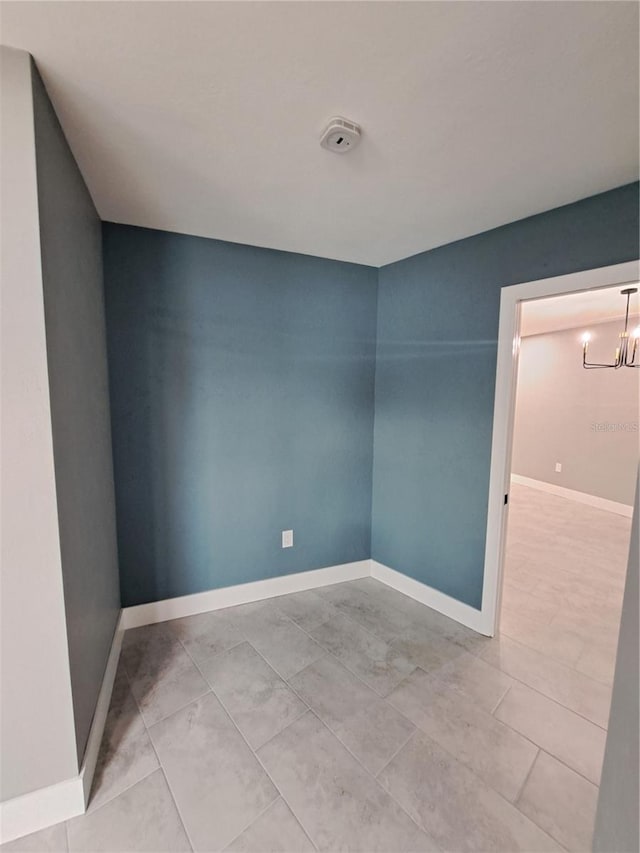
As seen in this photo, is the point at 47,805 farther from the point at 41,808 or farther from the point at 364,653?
the point at 364,653

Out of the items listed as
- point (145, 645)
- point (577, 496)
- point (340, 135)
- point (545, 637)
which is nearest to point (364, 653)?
point (545, 637)

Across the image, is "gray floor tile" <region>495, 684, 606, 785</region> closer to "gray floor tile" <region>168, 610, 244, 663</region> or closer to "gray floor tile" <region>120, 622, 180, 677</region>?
"gray floor tile" <region>168, 610, 244, 663</region>

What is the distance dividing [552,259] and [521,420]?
16.6 feet

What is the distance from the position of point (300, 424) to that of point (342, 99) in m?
1.87

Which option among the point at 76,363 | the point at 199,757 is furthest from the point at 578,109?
the point at 199,757

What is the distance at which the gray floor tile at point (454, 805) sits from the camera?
1.23m

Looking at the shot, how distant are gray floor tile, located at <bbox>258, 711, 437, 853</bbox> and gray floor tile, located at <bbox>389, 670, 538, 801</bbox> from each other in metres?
0.37

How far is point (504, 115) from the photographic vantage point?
1.26m

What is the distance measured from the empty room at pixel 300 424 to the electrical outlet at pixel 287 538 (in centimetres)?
2

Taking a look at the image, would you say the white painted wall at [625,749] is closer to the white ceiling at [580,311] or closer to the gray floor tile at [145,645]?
the gray floor tile at [145,645]

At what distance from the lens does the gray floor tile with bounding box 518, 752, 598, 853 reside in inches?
49.3

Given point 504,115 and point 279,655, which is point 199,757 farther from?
point 504,115

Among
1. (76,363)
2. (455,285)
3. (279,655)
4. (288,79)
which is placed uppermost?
(288,79)

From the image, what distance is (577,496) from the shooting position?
5418 millimetres
